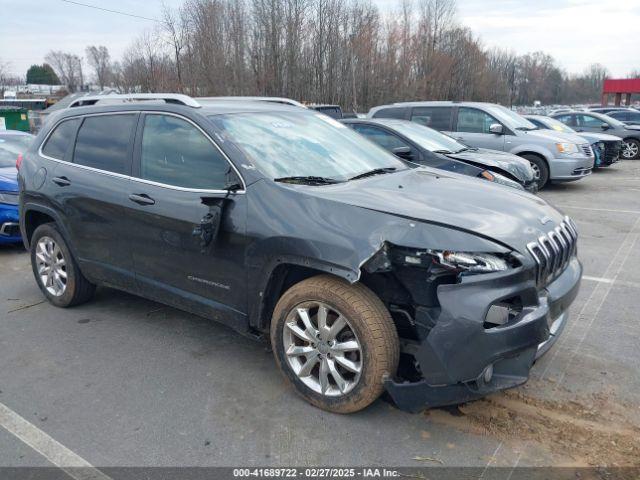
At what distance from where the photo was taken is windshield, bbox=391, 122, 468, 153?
8484 millimetres

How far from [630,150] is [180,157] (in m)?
18.9

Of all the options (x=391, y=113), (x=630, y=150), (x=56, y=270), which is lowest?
(x=56, y=270)

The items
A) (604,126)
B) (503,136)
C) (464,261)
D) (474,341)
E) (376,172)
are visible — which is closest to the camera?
(474,341)

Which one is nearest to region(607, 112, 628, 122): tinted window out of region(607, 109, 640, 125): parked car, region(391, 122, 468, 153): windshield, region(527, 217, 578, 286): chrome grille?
region(607, 109, 640, 125): parked car

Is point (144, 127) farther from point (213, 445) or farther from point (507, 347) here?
point (507, 347)

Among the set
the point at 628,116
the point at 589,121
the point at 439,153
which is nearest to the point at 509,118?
the point at 439,153

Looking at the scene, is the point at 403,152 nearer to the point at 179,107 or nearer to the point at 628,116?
the point at 179,107

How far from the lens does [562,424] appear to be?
3.12 m

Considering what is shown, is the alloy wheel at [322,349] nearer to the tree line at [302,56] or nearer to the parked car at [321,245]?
the parked car at [321,245]

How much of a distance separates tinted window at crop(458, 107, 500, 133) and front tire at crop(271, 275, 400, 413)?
31.1ft

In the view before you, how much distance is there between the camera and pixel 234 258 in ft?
11.5

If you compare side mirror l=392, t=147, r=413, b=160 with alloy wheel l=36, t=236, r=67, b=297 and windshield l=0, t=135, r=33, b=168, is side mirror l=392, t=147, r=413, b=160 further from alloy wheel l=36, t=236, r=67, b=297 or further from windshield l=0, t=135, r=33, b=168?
windshield l=0, t=135, r=33, b=168

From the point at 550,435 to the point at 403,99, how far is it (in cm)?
3548

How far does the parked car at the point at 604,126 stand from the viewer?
18031 mm
